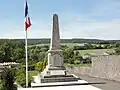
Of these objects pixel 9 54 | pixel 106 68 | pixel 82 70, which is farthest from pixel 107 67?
pixel 9 54

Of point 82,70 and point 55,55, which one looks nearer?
point 55,55

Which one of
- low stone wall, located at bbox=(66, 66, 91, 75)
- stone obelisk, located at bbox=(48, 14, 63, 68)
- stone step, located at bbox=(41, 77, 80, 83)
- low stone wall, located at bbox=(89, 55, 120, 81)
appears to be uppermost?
stone obelisk, located at bbox=(48, 14, 63, 68)

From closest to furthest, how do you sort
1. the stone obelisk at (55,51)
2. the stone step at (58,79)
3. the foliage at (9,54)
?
the stone step at (58,79) → the stone obelisk at (55,51) → the foliage at (9,54)

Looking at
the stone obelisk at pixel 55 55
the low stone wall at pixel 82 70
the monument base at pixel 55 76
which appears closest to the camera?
the monument base at pixel 55 76

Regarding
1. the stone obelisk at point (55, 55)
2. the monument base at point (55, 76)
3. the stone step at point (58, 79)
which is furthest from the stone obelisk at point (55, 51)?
the stone step at point (58, 79)

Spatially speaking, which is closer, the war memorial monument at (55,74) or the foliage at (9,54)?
the war memorial monument at (55,74)

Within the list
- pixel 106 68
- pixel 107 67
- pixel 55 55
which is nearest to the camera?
pixel 55 55

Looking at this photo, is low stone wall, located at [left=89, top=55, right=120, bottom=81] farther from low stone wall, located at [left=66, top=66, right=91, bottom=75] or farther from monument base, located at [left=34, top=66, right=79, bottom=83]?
monument base, located at [left=34, top=66, right=79, bottom=83]

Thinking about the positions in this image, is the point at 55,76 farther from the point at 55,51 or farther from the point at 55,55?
the point at 55,51

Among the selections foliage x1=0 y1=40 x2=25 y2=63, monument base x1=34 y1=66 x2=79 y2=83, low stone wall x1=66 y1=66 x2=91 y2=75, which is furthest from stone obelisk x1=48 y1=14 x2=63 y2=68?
foliage x1=0 y1=40 x2=25 y2=63

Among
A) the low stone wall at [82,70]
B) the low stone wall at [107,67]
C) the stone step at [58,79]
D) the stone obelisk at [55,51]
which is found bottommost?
the low stone wall at [82,70]

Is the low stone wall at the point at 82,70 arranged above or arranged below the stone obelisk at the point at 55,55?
below

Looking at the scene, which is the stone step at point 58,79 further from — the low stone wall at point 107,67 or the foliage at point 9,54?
the foliage at point 9,54

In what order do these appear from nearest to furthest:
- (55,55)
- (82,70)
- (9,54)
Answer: (55,55)
(82,70)
(9,54)
